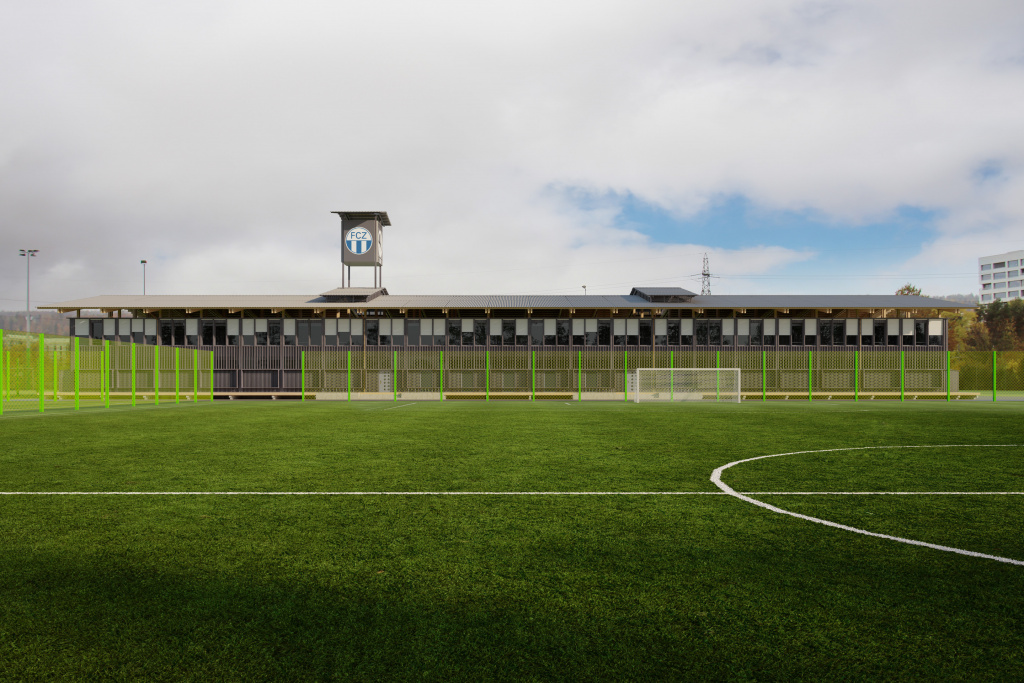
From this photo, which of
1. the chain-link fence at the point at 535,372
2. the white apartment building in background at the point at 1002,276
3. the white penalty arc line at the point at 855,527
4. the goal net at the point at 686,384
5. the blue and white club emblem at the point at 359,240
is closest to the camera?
the white penalty arc line at the point at 855,527

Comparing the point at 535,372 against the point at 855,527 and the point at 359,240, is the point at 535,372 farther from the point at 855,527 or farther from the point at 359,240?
the point at 855,527

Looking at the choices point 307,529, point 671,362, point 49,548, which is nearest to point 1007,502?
point 307,529

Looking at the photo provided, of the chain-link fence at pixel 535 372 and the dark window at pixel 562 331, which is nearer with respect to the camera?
the chain-link fence at pixel 535 372

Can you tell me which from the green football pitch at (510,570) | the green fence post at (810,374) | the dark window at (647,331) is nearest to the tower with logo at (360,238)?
the dark window at (647,331)

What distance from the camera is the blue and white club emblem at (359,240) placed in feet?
162

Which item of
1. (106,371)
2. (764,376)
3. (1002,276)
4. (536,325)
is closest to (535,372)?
(536,325)

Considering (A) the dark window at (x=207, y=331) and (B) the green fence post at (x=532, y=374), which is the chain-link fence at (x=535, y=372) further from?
(A) the dark window at (x=207, y=331)

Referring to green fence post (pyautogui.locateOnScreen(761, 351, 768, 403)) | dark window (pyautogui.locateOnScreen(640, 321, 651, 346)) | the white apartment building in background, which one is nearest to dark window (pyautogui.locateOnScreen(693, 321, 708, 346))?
dark window (pyautogui.locateOnScreen(640, 321, 651, 346))

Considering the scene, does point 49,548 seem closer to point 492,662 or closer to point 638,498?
point 492,662

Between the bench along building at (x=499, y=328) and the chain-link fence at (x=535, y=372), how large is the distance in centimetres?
20

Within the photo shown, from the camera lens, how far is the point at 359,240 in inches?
1954


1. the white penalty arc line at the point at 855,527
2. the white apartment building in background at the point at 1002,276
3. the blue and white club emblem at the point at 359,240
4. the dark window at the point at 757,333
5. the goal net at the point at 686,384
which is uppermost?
the white apartment building in background at the point at 1002,276

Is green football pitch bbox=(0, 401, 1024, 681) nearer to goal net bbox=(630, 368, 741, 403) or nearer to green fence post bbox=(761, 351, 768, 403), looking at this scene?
goal net bbox=(630, 368, 741, 403)

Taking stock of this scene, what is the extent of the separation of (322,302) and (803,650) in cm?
4568
